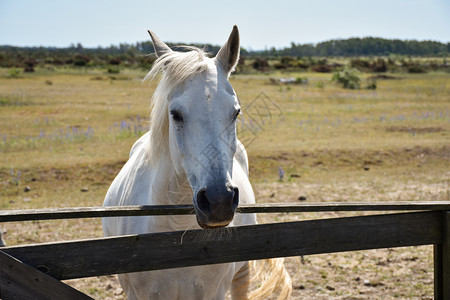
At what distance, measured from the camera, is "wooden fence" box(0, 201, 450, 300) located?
6.77ft

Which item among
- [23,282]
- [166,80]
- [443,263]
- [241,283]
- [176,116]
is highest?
[166,80]

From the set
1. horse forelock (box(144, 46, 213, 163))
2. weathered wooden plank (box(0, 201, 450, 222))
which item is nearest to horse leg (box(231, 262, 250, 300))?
horse forelock (box(144, 46, 213, 163))

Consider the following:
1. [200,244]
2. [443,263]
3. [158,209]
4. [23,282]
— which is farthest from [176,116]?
[443,263]

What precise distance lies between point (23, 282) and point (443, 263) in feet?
Result: 7.92

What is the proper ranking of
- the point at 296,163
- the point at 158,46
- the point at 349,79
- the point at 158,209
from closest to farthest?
the point at 158,209 → the point at 158,46 → the point at 296,163 → the point at 349,79

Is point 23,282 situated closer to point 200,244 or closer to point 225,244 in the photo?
point 200,244

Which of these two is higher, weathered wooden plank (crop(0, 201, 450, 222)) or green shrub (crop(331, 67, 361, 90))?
green shrub (crop(331, 67, 361, 90))

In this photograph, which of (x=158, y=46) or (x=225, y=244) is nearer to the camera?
(x=225, y=244)

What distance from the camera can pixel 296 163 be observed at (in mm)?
11188

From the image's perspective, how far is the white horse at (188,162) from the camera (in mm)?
2240

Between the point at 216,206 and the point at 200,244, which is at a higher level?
the point at 216,206

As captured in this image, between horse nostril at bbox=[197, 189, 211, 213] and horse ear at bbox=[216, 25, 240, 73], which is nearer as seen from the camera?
horse nostril at bbox=[197, 189, 211, 213]

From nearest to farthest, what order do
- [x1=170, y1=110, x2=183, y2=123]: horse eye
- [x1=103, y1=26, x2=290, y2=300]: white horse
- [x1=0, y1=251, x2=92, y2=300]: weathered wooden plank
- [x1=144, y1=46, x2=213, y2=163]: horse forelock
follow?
[x1=0, y1=251, x2=92, y2=300]: weathered wooden plank
[x1=103, y1=26, x2=290, y2=300]: white horse
[x1=170, y1=110, x2=183, y2=123]: horse eye
[x1=144, y1=46, x2=213, y2=163]: horse forelock

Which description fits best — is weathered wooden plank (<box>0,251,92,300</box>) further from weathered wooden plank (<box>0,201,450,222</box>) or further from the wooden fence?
weathered wooden plank (<box>0,201,450,222</box>)
